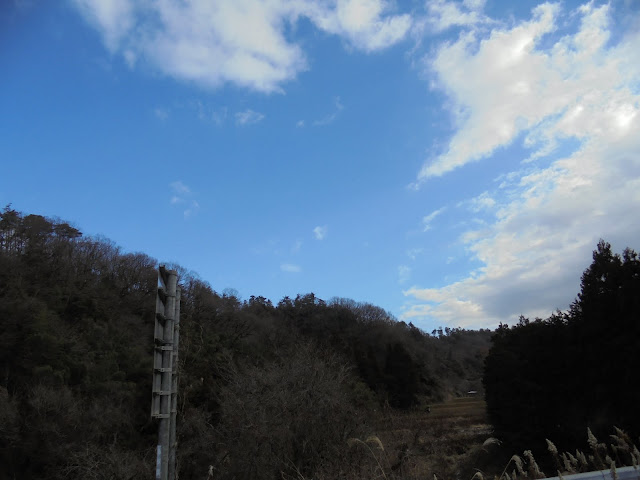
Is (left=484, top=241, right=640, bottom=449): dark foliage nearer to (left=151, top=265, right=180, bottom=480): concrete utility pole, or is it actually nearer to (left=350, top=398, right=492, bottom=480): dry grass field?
(left=350, top=398, right=492, bottom=480): dry grass field

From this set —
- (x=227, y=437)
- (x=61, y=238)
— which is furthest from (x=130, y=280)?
(x=227, y=437)

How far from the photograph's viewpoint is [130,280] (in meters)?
64.2

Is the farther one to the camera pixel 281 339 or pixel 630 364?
pixel 281 339

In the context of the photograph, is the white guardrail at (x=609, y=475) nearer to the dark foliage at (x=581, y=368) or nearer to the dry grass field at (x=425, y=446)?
the dry grass field at (x=425, y=446)

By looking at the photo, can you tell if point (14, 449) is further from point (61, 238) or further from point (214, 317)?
point (61, 238)

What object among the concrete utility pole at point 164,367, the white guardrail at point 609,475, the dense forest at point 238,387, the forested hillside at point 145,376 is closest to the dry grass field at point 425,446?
the dense forest at point 238,387

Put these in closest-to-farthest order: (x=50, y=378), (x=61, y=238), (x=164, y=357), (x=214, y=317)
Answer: (x=164, y=357) < (x=50, y=378) < (x=214, y=317) < (x=61, y=238)

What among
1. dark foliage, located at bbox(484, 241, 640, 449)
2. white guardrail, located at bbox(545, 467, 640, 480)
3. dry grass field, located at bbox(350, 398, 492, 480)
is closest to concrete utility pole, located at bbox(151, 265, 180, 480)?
dry grass field, located at bbox(350, 398, 492, 480)

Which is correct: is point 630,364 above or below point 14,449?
above

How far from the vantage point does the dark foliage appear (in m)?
22.5

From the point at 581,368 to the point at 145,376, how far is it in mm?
33165

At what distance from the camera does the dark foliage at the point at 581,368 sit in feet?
73.9

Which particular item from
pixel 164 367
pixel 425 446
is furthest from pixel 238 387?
pixel 164 367

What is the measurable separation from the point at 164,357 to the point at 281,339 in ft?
124
